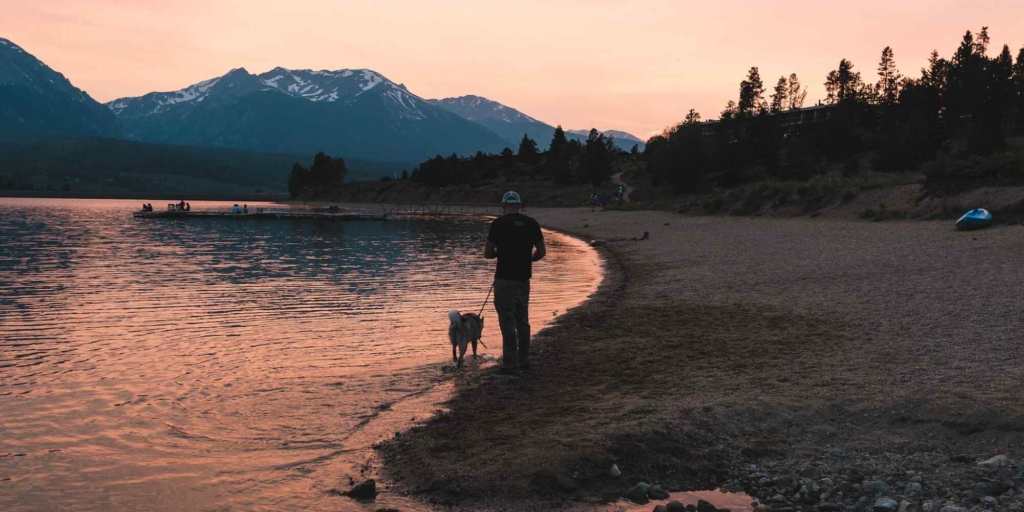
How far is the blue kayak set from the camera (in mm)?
25312

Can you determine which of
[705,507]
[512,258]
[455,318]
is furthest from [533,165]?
[705,507]

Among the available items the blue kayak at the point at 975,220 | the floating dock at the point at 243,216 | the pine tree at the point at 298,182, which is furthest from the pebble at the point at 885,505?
the pine tree at the point at 298,182

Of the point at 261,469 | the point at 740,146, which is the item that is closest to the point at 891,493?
the point at 261,469

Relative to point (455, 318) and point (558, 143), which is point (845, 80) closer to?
point (558, 143)

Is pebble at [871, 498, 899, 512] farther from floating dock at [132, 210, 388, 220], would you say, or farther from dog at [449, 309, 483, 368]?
floating dock at [132, 210, 388, 220]

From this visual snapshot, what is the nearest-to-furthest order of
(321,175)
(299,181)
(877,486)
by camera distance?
(877,486) < (321,175) < (299,181)

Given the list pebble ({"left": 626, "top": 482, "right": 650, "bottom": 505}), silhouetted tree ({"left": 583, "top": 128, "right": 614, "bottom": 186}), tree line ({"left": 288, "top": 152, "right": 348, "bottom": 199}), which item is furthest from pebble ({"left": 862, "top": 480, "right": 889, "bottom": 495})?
tree line ({"left": 288, "top": 152, "right": 348, "bottom": 199})

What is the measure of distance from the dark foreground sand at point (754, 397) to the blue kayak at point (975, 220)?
8.68 meters

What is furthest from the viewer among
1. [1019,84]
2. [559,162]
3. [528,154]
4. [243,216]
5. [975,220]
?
[528,154]

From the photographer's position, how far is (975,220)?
25.4 meters

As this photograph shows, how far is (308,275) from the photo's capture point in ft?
84.8

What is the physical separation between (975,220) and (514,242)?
2281 cm

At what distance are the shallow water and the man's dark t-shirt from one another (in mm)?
2002

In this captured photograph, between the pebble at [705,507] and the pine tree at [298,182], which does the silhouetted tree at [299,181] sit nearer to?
the pine tree at [298,182]
